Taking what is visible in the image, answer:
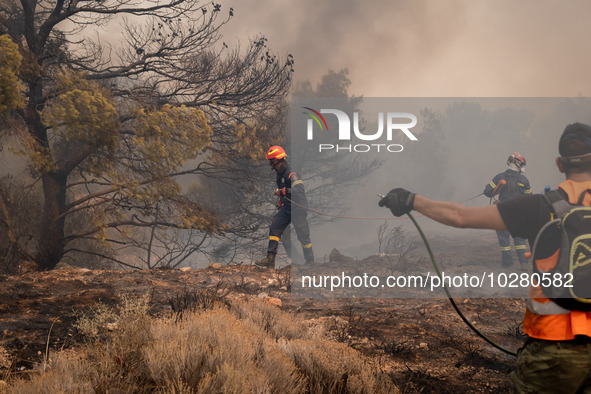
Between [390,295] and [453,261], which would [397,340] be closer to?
[390,295]

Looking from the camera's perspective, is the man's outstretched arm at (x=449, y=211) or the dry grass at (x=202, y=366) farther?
the dry grass at (x=202, y=366)

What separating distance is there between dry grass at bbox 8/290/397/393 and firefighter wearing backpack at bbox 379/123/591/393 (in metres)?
1.43

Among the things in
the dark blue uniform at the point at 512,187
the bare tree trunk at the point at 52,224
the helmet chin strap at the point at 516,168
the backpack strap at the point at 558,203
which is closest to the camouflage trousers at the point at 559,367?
the backpack strap at the point at 558,203

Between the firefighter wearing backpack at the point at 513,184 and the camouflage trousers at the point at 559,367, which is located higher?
the firefighter wearing backpack at the point at 513,184

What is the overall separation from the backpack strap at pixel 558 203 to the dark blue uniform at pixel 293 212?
689 cm

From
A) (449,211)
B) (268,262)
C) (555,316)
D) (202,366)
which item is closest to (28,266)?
(268,262)

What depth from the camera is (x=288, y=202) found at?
964cm

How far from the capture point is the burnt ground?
13.9 feet

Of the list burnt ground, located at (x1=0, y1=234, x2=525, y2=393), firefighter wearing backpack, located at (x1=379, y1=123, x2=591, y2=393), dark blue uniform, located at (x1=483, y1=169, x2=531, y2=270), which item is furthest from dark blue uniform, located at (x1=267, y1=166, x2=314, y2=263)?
firefighter wearing backpack, located at (x1=379, y1=123, x2=591, y2=393)

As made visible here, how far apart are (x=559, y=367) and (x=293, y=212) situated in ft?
24.5

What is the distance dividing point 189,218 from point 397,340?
8.52 metres

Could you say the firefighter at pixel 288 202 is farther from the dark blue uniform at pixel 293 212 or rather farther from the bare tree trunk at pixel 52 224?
the bare tree trunk at pixel 52 224

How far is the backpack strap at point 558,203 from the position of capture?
6.77ft

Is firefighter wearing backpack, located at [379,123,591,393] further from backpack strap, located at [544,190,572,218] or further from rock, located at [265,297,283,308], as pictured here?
rock, located at [265,297,283,308]
